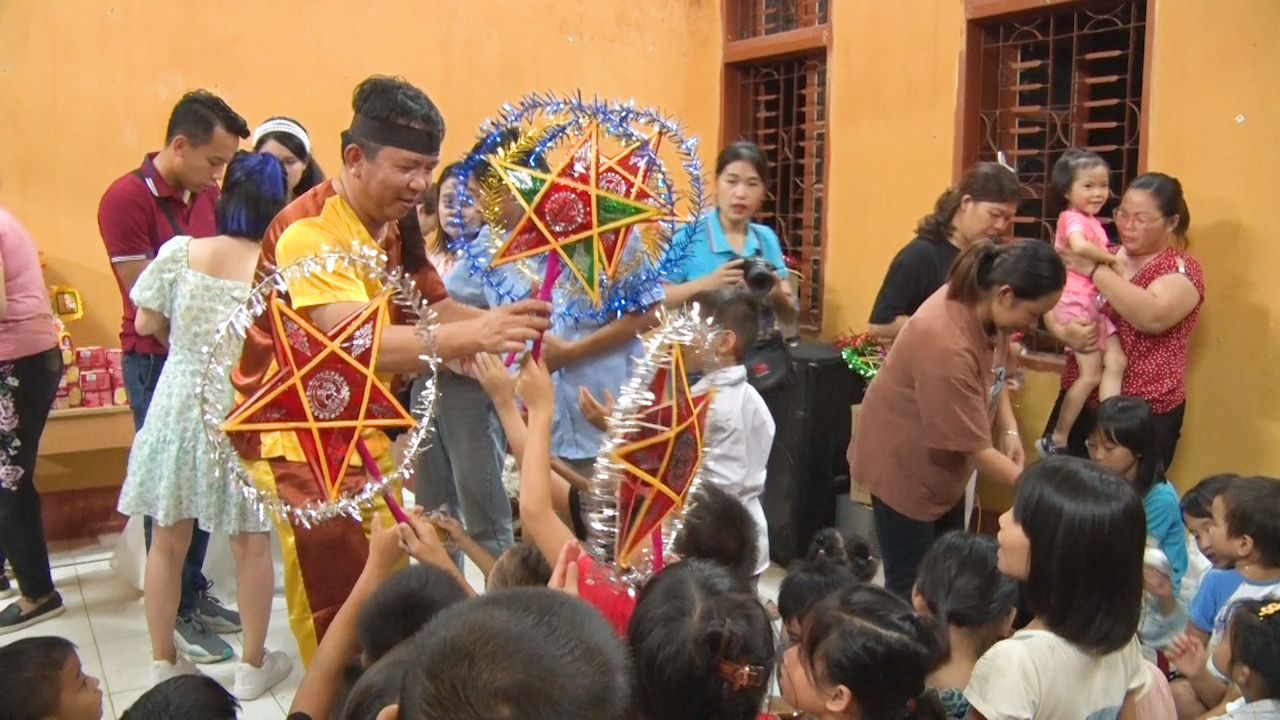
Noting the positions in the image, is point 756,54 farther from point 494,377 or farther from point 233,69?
point 494,377

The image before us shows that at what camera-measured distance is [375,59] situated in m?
4.65

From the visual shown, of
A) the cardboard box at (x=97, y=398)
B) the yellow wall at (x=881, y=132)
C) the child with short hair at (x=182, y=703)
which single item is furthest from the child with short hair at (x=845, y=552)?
the cardboard box at (x=97, y=398)

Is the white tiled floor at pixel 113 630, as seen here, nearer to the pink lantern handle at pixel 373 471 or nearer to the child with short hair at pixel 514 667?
the pink lantern handle at pixel 373 471

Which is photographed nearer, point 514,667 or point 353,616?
point 514,667

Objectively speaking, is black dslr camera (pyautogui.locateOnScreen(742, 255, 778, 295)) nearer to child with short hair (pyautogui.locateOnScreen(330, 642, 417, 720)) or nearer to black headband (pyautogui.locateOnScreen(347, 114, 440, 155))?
black headband (pyautogui.locateOnScreen(347, 114, 440, 155))

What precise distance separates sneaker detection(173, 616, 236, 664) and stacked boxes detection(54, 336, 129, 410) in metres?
1.09

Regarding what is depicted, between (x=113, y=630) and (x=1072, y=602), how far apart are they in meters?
2.89

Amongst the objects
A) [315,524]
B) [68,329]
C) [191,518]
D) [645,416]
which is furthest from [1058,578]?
[68,329]

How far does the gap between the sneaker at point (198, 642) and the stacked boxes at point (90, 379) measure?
1090 mm

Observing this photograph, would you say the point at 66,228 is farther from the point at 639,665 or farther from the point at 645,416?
the point at 639,665

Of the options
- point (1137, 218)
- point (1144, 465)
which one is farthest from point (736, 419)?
point (1137, 218)

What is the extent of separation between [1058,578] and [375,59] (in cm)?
392

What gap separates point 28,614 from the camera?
3.28 meters

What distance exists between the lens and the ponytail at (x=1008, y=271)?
91.0 inches
